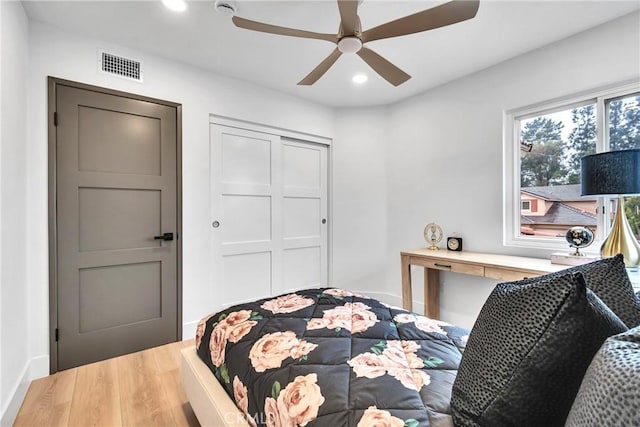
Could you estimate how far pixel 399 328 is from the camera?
1412 millimetres

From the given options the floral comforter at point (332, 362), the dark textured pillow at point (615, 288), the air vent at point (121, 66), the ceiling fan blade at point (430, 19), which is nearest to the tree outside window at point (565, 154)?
the ceiling fan blade at point (430, 19)

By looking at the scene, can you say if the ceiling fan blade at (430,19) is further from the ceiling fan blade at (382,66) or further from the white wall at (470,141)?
the white wall at (470,141)

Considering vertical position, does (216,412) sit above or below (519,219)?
below

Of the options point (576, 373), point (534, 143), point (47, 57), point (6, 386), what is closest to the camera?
point (576, 373)

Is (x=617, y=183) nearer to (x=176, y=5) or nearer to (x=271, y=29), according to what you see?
(x=271, y=29)

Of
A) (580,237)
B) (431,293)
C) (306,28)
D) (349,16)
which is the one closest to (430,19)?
(349,16)

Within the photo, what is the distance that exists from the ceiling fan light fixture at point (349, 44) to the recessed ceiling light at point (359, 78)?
133cm

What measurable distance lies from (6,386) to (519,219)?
3789 mm

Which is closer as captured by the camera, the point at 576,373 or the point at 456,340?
the point at 576,373

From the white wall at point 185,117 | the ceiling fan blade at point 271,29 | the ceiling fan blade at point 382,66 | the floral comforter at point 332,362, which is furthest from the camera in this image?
the white wall at point 185,117

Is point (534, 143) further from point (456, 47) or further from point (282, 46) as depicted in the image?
point (282, 46)

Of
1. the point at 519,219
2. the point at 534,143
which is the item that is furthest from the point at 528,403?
the point at 534,143

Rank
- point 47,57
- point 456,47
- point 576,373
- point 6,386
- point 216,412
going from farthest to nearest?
point 456,47 → point 47,57 → point 6,386 → point 216,412 → point 576,373

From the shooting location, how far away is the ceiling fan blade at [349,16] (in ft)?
4.46
